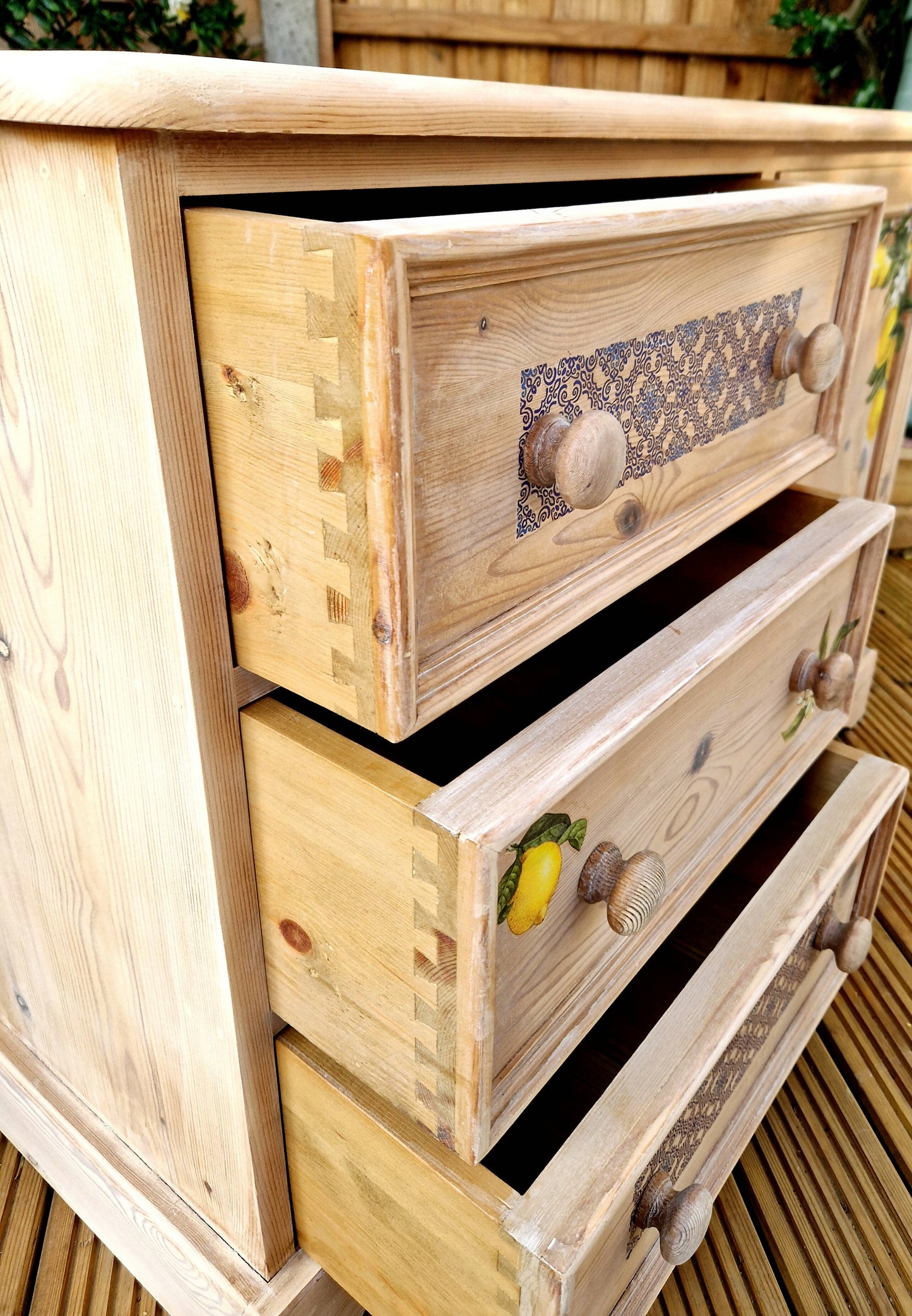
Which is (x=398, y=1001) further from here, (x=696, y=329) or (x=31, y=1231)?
(x=31, y=1231)

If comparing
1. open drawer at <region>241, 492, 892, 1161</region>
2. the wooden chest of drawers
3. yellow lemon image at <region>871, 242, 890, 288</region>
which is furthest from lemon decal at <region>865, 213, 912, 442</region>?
open drawer at <region>241, 492, 892, 1161</region>

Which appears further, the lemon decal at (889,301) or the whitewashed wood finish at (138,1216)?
the lemon decal at (889,301)

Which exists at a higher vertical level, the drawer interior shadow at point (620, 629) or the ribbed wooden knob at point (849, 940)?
the drawer interior shadow at point (620, 629)

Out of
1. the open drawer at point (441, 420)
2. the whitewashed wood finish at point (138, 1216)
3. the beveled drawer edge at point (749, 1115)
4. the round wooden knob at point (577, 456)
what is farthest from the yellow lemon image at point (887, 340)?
the whitewashed wood finish at point (138, 1216)

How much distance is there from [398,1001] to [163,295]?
1.16 ft

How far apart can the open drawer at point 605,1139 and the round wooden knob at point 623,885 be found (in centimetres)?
14

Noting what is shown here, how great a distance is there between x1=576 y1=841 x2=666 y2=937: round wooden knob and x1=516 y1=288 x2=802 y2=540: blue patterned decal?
0.19 m

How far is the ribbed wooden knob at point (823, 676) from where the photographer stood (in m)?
0.78

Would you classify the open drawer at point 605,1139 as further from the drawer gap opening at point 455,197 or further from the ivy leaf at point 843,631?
the drawer gap opening at point 455,197

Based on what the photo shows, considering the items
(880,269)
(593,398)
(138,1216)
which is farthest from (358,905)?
(880,269)

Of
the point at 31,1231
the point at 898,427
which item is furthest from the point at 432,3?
the point at 31,1231

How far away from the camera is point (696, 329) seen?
1.89ft

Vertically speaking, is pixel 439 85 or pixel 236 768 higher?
pixel 439 85

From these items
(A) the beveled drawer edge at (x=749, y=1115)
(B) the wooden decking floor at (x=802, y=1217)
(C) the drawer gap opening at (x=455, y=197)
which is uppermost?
(C) the drawer gap opening at (x=455, y=197)
